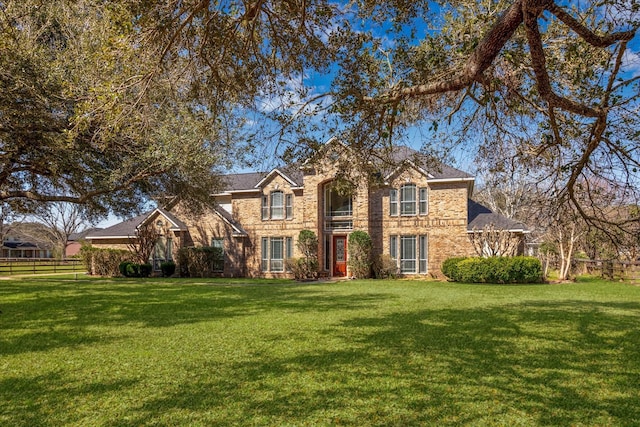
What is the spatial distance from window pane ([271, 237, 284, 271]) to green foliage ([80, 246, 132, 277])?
986 centimetres

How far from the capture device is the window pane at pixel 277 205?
28344mm

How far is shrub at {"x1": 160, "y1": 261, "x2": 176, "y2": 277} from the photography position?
28.8 meters

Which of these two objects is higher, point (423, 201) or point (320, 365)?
point (423, 201)

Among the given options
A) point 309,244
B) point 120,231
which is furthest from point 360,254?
point 120,231

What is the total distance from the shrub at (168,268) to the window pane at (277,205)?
7.38m

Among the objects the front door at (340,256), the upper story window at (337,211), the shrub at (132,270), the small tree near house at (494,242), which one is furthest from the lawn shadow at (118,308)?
the small tree near house at (494,242)

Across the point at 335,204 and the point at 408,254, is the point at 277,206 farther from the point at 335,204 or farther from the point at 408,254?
the point at 408,254

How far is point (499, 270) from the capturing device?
879 inches

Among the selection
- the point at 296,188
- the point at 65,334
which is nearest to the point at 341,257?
the point at 296,188

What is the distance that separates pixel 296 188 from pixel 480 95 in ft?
65.3

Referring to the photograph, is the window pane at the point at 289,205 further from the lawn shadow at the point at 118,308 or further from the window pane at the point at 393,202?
the lawn shadow at the point at 118,308

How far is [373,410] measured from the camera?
5.01 metres

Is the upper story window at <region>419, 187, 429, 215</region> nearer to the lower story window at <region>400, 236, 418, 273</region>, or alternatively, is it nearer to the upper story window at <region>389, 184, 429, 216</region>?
the upper story window at <region>389, 184, 429, 216</region>

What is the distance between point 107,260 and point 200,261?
270 inches
